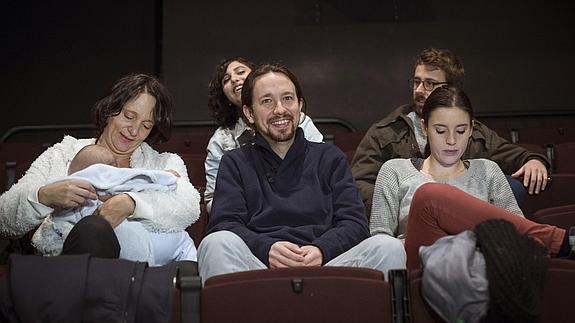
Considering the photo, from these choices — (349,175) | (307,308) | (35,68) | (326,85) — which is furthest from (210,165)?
(35,68)

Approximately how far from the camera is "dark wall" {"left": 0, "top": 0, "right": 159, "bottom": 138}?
13.8 ft

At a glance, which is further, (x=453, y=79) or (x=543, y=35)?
(x=543, y=35)

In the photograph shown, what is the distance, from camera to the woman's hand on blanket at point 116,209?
1.79m

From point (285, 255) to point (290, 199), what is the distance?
0.23 m

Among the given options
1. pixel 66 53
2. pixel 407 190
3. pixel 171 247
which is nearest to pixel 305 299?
pixel 171 247

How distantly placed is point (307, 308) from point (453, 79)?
1.28m

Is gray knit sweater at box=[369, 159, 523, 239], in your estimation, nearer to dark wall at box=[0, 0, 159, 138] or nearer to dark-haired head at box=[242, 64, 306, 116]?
dark-haired head at box=[242, 64, 306, 116]

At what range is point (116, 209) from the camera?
71.2 inches

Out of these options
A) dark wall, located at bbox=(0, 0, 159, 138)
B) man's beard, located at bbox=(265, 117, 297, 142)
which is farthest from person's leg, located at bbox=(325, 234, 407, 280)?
dark wall, located at bbox=(0, 0, 159, 138)

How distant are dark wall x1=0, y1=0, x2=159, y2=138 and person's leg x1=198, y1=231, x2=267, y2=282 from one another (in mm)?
2696

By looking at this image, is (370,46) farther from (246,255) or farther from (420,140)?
(246,255)

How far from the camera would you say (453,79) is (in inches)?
98.3

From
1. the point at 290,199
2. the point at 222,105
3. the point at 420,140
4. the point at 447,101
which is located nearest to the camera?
the point at 290,199

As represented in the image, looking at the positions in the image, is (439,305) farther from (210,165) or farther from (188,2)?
(188,2)
